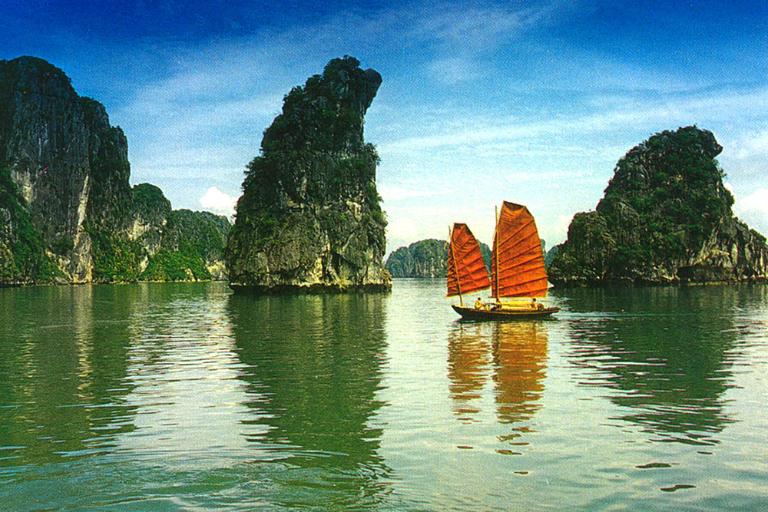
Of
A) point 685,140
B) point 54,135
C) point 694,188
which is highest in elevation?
point 54,135

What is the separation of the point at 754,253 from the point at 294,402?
129m

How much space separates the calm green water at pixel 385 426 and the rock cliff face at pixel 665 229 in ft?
293

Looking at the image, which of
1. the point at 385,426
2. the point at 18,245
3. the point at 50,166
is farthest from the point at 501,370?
the point at 50,166

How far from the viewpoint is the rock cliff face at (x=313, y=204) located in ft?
299

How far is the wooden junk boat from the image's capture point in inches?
1654

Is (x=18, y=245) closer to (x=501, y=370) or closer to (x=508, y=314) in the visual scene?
(x=508, y=314)

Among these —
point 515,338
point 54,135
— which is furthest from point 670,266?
point 54,135

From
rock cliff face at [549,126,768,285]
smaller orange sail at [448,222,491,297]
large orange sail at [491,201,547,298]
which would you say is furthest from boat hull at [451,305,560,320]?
rock cliff face at [549,126,768,285]

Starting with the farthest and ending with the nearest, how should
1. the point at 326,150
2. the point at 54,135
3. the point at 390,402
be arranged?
1. the point at 54,135
2. the point at 326,150
3. the point at 390,402

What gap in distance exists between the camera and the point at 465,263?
46750 mm

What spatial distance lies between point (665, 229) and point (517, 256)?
85.4 metres

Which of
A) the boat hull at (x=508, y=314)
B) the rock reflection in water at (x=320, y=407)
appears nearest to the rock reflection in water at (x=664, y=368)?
the boat hull at (x=508, y=314)

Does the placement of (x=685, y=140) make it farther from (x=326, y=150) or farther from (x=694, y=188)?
(x=326, y=150)

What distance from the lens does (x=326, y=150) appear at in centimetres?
10331
